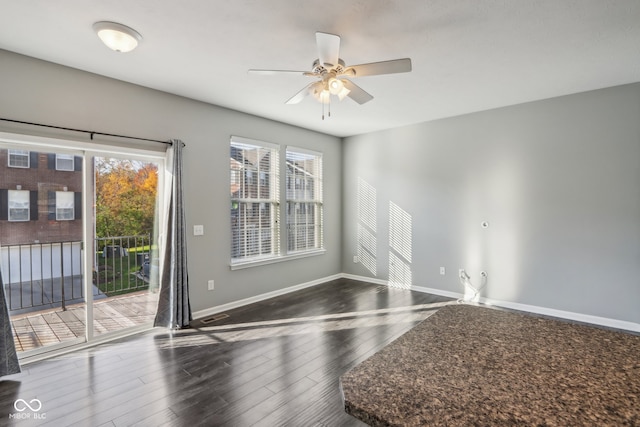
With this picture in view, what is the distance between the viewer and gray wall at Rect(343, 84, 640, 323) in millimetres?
3609

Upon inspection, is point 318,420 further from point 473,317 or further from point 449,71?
point 449,71

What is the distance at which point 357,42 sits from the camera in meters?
2.58

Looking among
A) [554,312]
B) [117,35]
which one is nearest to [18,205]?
[117,35]

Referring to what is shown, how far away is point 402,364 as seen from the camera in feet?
3.16

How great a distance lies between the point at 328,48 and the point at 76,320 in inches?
143

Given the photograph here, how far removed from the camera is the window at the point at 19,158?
9.29 feet

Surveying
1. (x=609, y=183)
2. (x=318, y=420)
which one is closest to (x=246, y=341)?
(x=318, y=420)

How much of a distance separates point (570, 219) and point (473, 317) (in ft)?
11.6

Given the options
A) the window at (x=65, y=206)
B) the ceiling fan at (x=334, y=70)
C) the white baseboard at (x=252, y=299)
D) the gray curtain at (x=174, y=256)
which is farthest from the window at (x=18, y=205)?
the ceiling fan at (x=334, y=70)

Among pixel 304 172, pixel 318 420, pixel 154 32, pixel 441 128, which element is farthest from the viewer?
pixel 304 172

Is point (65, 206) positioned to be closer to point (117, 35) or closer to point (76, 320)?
point (76, 320)

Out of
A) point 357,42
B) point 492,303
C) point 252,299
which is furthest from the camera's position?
point 252,299

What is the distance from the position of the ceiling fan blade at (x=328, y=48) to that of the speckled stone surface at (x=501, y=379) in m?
1.79

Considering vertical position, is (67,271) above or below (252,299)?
above
